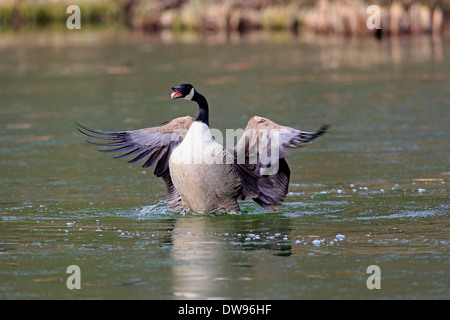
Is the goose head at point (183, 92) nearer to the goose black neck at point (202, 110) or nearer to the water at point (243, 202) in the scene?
the goose black neck at point (202, 110)

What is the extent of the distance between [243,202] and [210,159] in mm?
1109

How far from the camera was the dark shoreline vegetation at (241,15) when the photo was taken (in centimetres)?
2573

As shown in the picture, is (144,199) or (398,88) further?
(398,88)

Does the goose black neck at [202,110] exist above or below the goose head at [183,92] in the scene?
below

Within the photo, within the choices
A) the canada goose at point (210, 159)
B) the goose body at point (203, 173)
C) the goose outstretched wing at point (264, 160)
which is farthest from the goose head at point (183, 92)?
the goose outstretched wing at point (264, 160)

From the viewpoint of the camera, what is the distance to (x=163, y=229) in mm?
6973

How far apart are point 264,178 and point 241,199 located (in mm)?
284

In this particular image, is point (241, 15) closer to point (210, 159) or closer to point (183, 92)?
point (183, 92)

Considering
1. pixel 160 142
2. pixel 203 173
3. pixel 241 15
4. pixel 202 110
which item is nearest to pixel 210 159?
pixel 203 173

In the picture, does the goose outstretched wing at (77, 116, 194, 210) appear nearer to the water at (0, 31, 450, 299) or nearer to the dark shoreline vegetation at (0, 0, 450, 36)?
the water at (0, 31, 450, 299)

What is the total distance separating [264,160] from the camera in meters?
7.55

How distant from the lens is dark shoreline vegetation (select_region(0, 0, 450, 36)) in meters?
25.7

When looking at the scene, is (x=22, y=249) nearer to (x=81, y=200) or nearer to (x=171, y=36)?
(x=81, y=200)
